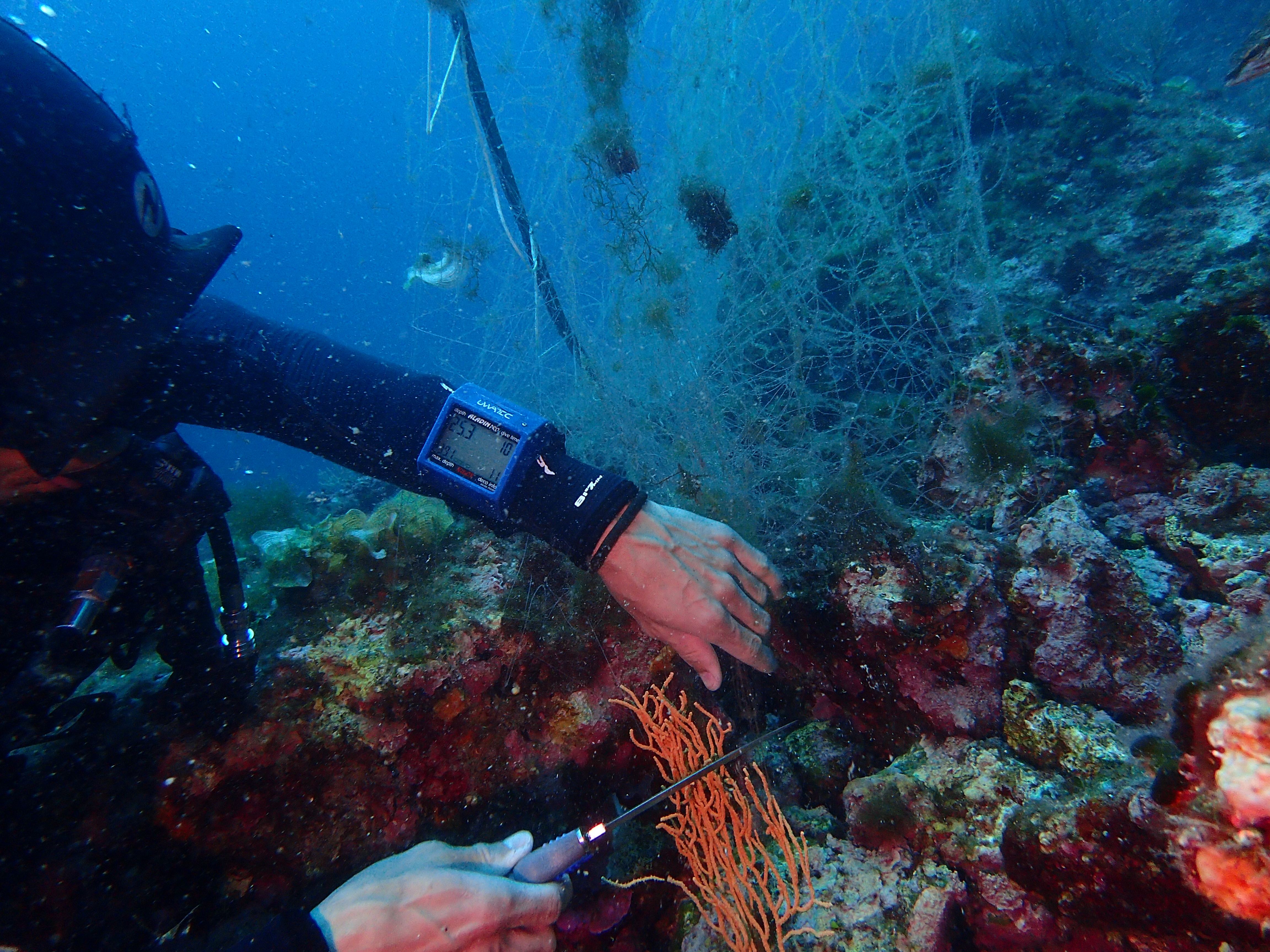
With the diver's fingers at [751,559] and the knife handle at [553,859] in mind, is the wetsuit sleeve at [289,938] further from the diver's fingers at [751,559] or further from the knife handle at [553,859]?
the diver's fingers at [751,559]

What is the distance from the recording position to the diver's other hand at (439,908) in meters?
1.31

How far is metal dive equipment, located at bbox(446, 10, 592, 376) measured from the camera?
17.1 feet

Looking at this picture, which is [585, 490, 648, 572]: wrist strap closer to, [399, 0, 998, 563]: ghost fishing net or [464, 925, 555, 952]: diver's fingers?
[464, 925, 555, 952]: diver's fingers

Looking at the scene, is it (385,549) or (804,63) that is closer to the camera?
(385,549)

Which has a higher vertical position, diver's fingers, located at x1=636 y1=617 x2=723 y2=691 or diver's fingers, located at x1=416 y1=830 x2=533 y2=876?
diver's fingers, located at x1=636 y1=617 x2=723 y2=691

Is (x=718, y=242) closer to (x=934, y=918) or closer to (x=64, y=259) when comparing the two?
(x=64, y=259)

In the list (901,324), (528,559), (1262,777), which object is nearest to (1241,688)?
(1262,777)

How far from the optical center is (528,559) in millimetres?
2566

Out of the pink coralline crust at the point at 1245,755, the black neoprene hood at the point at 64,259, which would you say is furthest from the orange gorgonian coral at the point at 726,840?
the black neoprene hood at the point at 64,259

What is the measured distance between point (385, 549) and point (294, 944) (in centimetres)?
171

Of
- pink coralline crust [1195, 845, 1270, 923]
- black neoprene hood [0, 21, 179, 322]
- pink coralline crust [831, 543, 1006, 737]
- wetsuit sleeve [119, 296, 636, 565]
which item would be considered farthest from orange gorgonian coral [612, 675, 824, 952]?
black neoprene hood [0, 21, 179, 322]

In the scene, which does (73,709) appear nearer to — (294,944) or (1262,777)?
(294,944)

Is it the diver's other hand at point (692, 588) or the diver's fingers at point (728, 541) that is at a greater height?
the diver's fingers at point (728, 541)

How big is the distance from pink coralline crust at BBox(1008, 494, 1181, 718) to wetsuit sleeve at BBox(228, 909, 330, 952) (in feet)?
7.86
